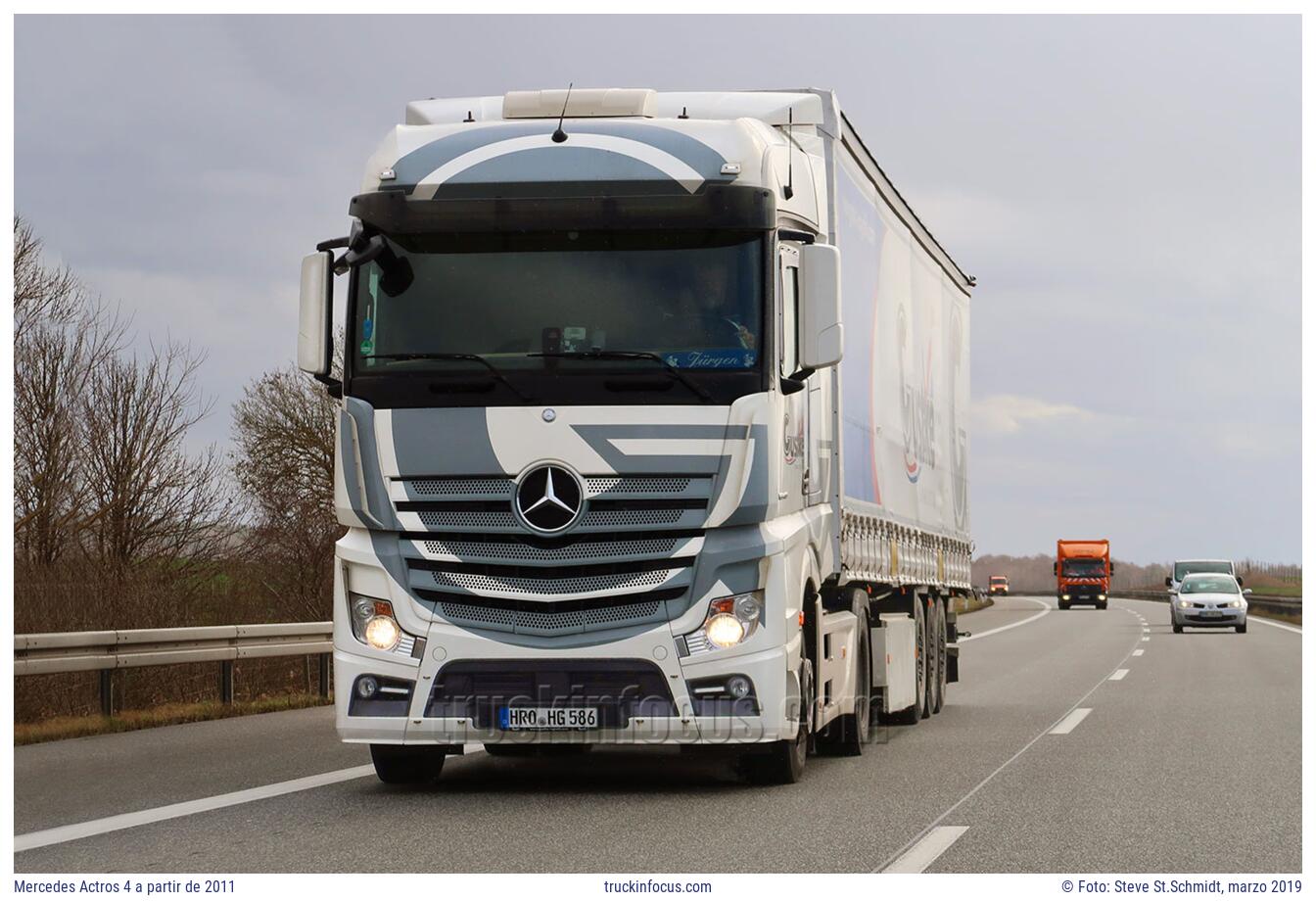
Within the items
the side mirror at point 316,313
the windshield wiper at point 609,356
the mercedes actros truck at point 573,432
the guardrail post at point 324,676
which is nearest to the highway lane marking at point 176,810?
the mercedes actros truck at point 573,432

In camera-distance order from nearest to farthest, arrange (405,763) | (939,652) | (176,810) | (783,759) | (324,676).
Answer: (176,810) < (783,759) < (405,763) < (939,652) < (324,676)

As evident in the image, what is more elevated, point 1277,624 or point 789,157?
point 789,157

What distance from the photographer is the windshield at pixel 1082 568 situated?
78.1m

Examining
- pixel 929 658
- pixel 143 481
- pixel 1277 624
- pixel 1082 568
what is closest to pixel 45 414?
pixel 143 481

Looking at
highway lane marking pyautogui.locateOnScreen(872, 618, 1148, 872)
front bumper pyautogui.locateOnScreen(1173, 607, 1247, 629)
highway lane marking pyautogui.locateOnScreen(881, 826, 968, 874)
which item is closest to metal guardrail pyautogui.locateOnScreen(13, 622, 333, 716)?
highway lane marking pyautogui.locateOnScreen(872, 618, 1148, 872)

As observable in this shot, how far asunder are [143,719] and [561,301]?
24.3 feet

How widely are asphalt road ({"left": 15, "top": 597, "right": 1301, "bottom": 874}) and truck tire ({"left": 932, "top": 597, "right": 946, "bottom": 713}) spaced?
93cm

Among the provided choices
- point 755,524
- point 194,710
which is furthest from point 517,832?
point 194,710

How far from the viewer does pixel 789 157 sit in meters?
10.6

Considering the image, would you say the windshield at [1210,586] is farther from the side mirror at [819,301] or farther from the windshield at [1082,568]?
the side mirror at [819,301]

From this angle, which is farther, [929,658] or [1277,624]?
[1277,624]

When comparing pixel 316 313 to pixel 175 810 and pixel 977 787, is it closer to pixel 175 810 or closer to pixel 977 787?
pixel 175 810

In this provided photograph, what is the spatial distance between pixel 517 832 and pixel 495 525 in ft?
5.87

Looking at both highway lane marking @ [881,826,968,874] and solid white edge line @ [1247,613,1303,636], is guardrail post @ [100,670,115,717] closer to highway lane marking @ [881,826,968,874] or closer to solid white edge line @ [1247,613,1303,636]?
highway lane marking @ [881,826,968,874]
